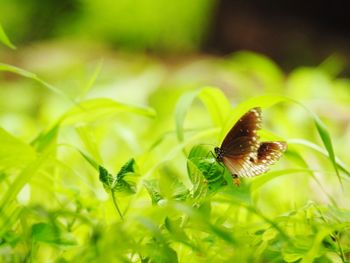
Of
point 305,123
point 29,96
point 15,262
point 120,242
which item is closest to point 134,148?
point 15,262

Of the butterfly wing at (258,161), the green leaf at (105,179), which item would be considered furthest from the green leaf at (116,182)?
the butterfly wing at (258,161)

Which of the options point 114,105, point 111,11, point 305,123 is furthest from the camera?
point 111,11

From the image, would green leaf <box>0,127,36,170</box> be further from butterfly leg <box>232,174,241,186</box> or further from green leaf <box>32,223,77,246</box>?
butterfly leg <box>232,174,241,186</box>

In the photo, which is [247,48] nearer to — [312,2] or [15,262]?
[312,2]

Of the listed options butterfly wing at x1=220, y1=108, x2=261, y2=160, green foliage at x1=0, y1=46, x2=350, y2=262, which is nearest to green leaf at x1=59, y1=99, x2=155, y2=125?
green foliage at x1=0, y1=46, x2=350, y2=262

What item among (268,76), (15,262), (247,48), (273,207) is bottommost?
(247,48)

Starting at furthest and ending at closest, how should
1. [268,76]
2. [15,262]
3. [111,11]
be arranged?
[111,11] < [268,76] < [15,262]
